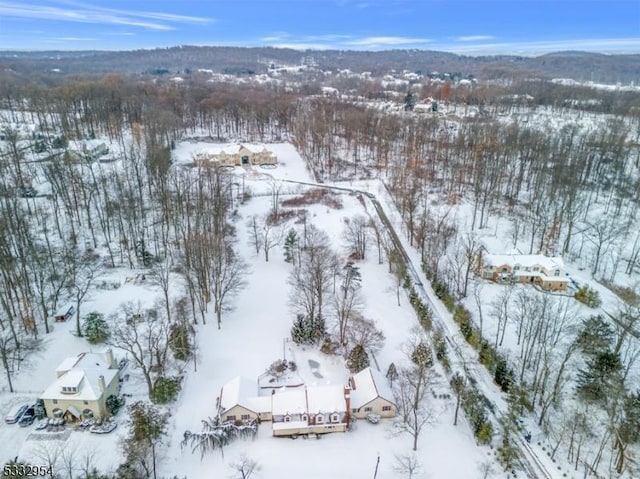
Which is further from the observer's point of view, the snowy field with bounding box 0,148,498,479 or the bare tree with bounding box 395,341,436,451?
the bare tree with bounding box 395,341,436,451

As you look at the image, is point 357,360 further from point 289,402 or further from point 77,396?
point 77,396

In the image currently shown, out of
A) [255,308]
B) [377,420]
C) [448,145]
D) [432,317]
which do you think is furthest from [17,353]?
[448,145]

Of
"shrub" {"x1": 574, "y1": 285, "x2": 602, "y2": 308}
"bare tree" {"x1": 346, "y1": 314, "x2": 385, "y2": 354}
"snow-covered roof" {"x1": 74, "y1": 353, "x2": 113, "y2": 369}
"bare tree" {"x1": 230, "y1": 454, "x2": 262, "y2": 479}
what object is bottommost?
"bare tree" {"x1": 230, "y1": 454, "x2": 262, "y2": 479}

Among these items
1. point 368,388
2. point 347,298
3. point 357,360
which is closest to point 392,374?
point 357,360

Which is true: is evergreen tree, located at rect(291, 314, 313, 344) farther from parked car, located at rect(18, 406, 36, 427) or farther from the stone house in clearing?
parked car, located at rect(18, 406, 36, 427)

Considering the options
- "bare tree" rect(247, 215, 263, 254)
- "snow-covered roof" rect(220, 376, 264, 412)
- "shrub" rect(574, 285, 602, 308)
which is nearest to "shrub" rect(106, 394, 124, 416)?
"snow-covered roof" rect(220, 376, 264, 412)

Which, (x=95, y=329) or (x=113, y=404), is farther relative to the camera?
(x=95, y=329)

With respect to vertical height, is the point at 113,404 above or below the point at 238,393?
below
